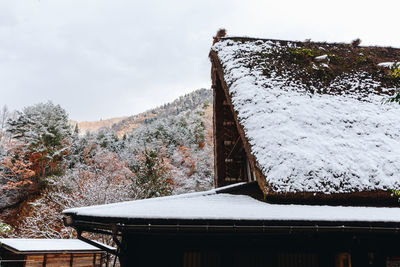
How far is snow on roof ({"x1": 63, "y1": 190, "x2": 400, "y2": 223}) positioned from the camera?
3.27 metres

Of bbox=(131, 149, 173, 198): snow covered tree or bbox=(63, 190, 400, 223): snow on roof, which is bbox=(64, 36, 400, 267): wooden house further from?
bbox=(131, 149, 173, 198): snow covered tree

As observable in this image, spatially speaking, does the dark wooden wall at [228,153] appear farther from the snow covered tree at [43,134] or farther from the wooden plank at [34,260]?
the snow covered tree at [43,134]

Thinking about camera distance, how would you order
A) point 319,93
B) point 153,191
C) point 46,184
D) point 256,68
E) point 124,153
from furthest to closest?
1. point 124,153
2. point 46,184
3. point 153,191
4. point 256,68
5. point 319,93

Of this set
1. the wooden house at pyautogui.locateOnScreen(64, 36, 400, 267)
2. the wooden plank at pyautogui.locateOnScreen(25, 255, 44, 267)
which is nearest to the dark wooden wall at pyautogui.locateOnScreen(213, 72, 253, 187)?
the wooden house at pyautogui.locateOnScreen(64, 36, 400, 267)

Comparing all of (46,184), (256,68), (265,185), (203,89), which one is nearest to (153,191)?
(46,184)

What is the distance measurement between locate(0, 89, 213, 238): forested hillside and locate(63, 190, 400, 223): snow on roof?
12.0m

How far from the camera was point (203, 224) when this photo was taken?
329cm

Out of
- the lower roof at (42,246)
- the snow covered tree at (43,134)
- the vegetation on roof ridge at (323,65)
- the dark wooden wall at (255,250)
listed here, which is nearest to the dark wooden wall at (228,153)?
the vegetation on roof ridge at (323,65)

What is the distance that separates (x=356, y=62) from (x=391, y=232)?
4801 mm

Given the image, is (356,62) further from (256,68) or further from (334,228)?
(334,228)

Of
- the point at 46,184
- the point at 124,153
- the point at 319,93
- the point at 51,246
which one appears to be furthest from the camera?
the point at 124,153

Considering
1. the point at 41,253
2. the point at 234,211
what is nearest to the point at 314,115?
the point at 234,211

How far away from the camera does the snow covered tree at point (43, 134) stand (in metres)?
23.2

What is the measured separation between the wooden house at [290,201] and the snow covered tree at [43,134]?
74.1 ft
